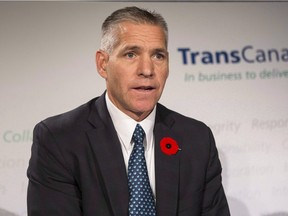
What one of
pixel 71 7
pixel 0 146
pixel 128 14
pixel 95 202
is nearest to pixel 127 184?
pixel 95 202

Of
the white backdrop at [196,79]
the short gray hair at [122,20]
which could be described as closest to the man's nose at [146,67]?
the short gray hair at [122,20]

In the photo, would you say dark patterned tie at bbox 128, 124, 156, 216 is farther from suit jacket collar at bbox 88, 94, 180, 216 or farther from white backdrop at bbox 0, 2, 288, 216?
white backdrop at bbox 0, 2, 288, 216

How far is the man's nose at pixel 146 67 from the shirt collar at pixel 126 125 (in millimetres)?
206

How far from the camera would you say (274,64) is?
2.86 meters

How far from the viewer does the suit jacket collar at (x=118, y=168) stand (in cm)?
150

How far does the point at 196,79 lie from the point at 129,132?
3.97 feet

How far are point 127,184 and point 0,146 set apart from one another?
1.21 m

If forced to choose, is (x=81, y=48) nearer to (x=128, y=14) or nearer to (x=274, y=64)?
(x=128, y=14)

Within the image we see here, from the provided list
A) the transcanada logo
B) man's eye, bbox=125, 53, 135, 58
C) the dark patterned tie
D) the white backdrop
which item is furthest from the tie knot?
the transcanada logo

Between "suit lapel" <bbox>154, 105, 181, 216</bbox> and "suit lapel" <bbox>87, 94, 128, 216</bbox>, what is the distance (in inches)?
4.9

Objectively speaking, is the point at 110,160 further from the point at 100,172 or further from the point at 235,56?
the point at 235,56

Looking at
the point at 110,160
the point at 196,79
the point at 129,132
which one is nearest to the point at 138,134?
the point at 129,132

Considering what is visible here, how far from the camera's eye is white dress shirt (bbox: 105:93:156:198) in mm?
1609

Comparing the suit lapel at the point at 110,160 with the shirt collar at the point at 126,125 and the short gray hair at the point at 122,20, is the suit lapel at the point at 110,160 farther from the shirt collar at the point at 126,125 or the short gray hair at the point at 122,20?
the short gray hair at the point at 122,20
